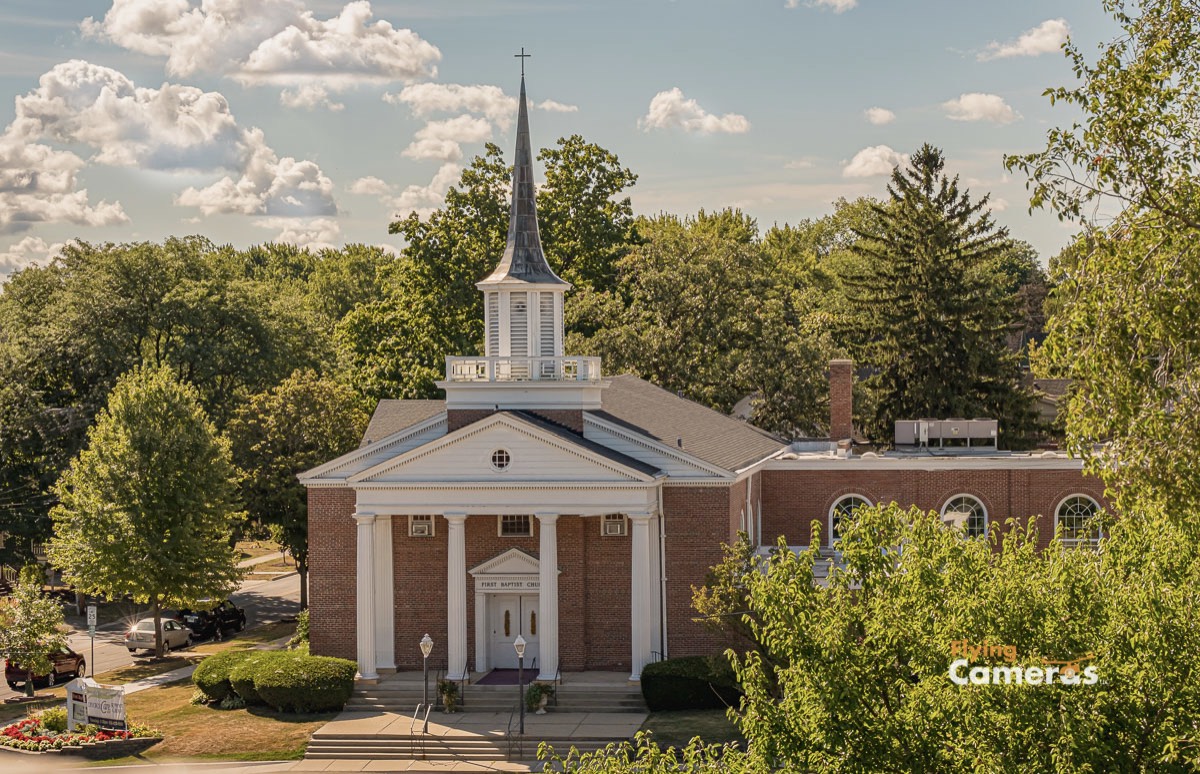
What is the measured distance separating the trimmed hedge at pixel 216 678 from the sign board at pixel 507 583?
7.15 meters

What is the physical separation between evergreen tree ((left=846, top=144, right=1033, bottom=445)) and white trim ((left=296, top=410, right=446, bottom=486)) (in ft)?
95.9

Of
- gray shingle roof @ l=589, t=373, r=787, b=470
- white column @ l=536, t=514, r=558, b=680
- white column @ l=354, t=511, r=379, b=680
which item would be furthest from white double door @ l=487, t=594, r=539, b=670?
gray shingle roof @ l=589, t=373, r=787, b=470

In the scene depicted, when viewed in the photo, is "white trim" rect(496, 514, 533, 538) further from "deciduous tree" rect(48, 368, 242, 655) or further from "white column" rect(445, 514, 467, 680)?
"deciduous tree" rect(48, 368, 242, 655)

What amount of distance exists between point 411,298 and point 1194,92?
56.9m

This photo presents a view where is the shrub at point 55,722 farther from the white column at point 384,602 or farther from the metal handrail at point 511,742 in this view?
the metal handrail at point 511,742

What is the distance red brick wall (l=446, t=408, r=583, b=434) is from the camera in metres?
45.6

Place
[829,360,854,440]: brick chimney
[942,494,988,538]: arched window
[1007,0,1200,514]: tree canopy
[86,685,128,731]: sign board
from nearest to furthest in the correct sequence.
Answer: [1007,0,1200,514]: tree canopy
[86,685,128,731]: sign board
[942,494,988,538]: arched window
[829,360,854,440]: brick chimney

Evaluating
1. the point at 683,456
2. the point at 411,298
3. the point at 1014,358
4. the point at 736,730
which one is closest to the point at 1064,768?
the point at 736,730

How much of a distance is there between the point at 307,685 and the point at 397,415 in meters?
11.1

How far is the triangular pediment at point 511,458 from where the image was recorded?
142ft

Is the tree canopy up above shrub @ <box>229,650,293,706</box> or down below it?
above

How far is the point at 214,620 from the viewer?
59906 mm

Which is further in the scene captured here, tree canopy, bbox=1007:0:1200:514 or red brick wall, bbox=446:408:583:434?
red brick wall, bbox=446:408:583:434

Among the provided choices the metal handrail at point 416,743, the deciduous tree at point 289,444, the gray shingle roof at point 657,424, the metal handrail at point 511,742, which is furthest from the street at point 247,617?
the metal handrail at point 511,742
